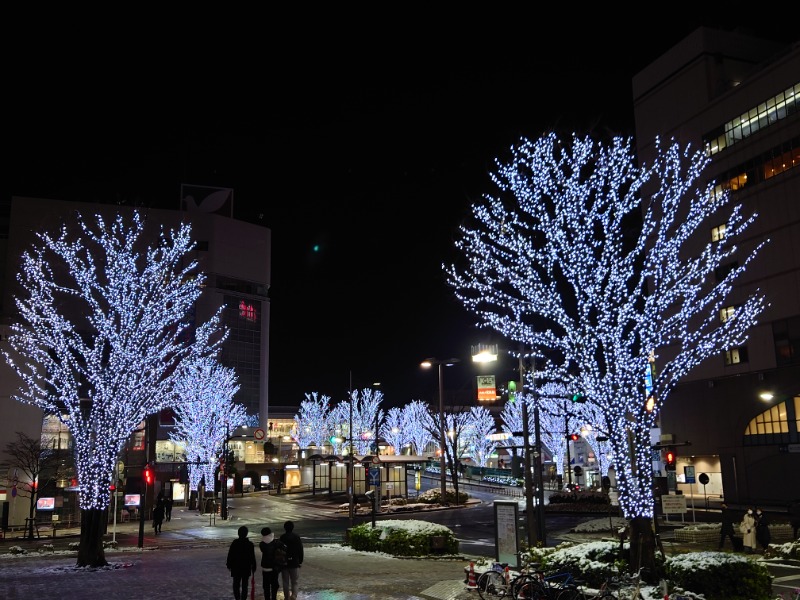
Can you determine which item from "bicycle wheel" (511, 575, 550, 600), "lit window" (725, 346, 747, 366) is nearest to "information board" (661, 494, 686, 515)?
"bicycle wheel" (511, 575, 550, 600)

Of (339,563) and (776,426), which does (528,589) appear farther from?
(776,426)

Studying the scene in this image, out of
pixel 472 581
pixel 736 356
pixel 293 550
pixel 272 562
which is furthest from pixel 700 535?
pixel 736 356

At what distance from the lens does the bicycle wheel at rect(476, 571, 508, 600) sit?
46.1 ft

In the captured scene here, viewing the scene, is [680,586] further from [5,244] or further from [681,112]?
[5,244]

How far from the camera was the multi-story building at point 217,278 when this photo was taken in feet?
232

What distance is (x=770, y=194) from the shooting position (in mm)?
46469

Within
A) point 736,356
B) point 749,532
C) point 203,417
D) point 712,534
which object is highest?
point 736,356

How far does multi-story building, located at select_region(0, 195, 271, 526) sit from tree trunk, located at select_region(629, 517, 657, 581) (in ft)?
184

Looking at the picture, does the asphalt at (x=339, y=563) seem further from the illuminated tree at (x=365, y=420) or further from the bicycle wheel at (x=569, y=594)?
the illuminated tree at (x=365, y=420)

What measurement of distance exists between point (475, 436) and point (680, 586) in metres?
79.0

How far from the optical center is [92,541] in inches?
829

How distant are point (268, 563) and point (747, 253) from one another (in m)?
45.0

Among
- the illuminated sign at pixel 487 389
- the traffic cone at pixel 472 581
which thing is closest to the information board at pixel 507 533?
the traffic cone at pixel 472 581

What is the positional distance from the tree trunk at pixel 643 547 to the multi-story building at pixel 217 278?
56.0 metres
